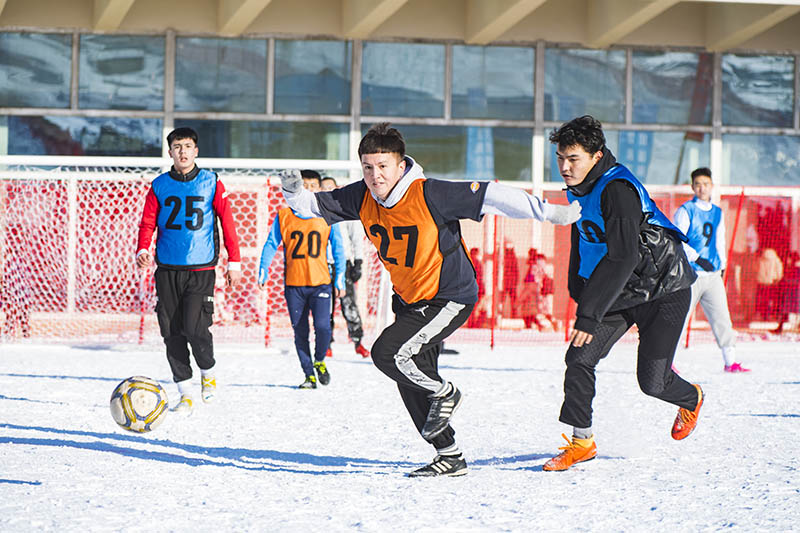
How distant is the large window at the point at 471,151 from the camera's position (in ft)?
53.1

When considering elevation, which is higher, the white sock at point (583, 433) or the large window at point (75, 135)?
the large window at point (75, 135)

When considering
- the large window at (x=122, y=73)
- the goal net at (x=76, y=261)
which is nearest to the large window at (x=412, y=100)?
the large window at (x=122, y=73)

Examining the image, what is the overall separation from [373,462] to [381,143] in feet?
5.52

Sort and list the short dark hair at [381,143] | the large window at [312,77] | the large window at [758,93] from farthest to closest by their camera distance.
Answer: the large window at [758,93] → the large window at [312,77] → the short dark hair at [381,143]

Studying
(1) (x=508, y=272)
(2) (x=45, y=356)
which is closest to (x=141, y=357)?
(2) (x=45, y=356)

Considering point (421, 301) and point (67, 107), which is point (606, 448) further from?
point (67, 107)

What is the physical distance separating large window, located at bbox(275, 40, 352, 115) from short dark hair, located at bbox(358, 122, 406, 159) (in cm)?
1155

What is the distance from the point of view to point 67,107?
15680 mm

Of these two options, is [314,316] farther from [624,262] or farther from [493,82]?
[493,82]

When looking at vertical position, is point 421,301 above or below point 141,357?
above

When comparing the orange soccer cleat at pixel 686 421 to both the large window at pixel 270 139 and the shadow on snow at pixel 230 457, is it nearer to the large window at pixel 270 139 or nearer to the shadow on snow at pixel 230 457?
the shadow on snow at pixel 230 457

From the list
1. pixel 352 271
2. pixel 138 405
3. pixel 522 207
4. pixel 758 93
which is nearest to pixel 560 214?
pixel 522 207

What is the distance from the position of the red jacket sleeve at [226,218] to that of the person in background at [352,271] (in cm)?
285

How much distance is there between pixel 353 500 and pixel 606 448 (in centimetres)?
199
